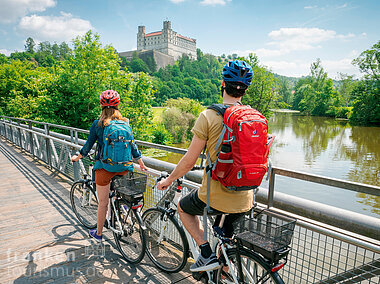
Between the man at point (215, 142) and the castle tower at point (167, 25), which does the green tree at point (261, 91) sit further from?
the castle tower at point (167, 25)

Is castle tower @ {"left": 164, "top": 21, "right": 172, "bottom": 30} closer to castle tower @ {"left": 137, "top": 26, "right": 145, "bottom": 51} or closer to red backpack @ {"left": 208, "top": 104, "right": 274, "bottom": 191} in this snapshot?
castle tower @ {"left": 137, "top": 26, "right": 145, "bottom": 51}

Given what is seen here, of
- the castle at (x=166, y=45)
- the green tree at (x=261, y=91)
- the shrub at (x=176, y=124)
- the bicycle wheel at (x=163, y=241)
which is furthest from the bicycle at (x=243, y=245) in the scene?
the castle at (x=166, y=45)

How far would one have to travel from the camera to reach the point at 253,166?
1.76 meters

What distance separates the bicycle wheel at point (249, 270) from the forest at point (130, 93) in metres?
19.4

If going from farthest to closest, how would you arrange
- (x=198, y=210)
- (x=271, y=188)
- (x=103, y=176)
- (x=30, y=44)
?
(x=30, y=44) < (x=103, y=176) < (x=271, y=188) < (x=198, y=210)

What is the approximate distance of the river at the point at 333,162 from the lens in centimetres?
1555

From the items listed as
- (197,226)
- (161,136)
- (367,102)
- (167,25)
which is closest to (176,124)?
(161,136)

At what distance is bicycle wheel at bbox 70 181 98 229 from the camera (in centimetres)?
400

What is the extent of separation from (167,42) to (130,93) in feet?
369

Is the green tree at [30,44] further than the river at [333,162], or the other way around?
the green tree at [30,44]

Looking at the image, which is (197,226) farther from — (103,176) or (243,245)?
(103,176)

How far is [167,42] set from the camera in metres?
129

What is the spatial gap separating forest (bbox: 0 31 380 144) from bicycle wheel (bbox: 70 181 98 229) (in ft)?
54.5

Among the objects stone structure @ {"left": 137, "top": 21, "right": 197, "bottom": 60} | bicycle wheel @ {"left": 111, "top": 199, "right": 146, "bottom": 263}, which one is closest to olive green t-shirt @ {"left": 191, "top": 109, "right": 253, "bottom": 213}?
bicycle wheel @ {"left": 111, "top": 199, "right": 146, "bottom": 263}
